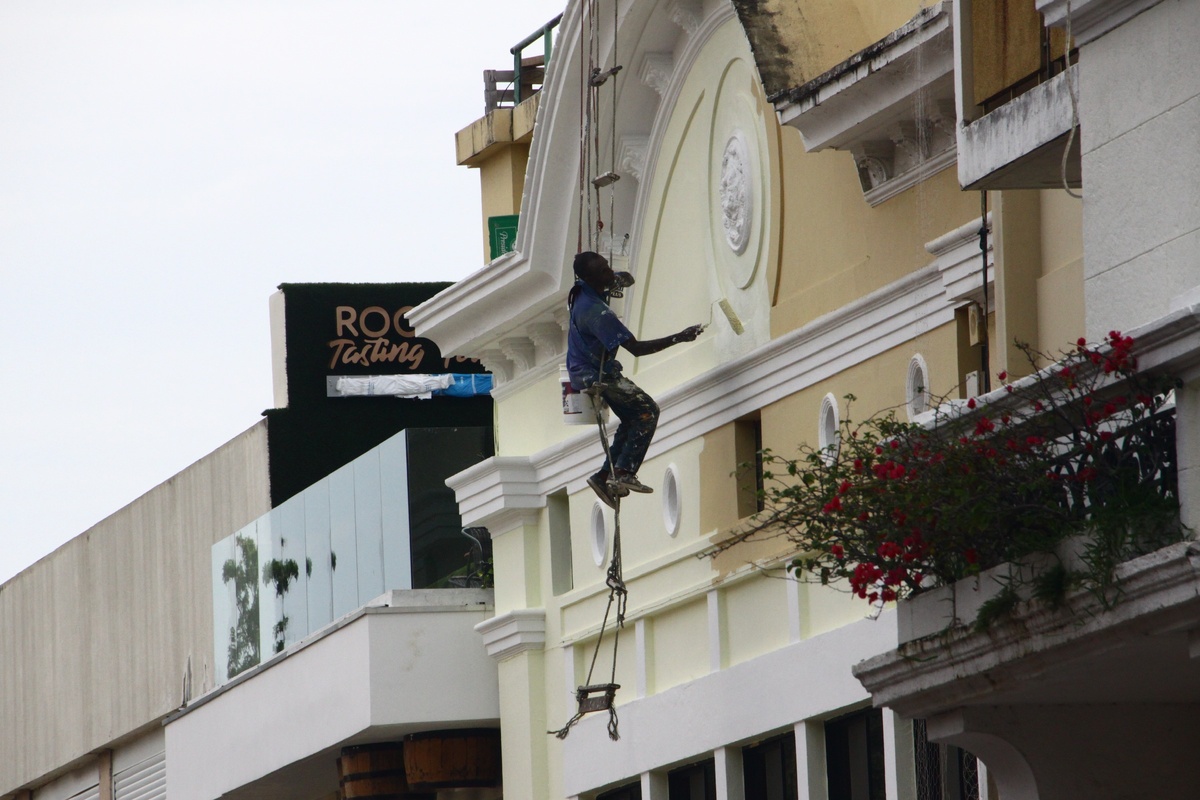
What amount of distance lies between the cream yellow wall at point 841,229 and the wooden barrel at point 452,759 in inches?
225

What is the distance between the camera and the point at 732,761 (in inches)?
682

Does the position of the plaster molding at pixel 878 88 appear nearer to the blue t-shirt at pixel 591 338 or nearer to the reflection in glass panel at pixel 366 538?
the blue t-shirt at pixel 591 338

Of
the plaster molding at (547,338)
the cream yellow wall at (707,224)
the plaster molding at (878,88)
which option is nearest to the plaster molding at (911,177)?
the plaster molding at (878,88)

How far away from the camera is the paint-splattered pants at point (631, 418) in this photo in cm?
1716

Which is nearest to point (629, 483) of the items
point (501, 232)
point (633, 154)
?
point (633, 154)

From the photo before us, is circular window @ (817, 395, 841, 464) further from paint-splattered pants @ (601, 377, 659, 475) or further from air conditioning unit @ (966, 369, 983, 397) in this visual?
air conditioning unit @ (966, 369, 983, 397)

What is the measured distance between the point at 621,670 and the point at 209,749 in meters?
6.79

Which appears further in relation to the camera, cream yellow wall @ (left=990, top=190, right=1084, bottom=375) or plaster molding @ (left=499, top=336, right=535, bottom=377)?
plaster molding @ (left=499, top=336, right=535, bottom=377)

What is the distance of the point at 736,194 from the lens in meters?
17.5

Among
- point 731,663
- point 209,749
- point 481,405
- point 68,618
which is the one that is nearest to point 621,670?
point 731,663

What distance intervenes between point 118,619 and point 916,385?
20128 mm

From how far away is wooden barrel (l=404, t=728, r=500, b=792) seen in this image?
2109 centimetres

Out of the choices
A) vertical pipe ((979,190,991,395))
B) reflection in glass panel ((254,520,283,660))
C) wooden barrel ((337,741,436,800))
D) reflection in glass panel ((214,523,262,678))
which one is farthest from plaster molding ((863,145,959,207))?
reflection in glass panel ((214,523,262,678))

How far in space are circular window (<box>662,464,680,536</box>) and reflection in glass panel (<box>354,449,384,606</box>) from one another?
3.90 metres
